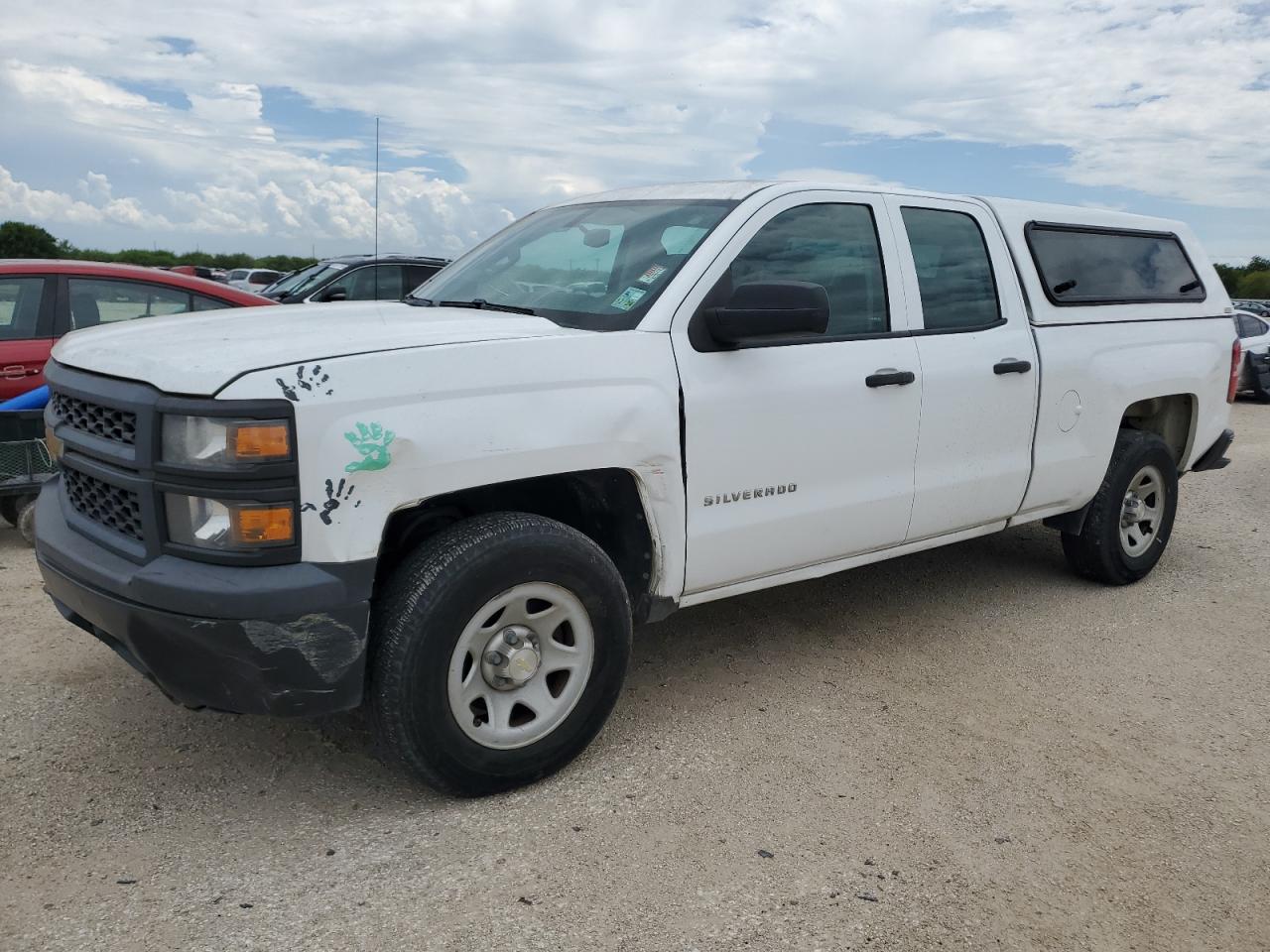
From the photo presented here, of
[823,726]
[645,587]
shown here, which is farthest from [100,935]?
[823,726]

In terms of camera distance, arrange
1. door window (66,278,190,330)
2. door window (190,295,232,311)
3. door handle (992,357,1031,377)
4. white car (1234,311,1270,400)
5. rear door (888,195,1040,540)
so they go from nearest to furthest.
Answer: rear door (888,195,1040,540) < door handle (992,357,1031,377) < door window (66,278,190,330) < door window (190,295,232,311) < white car (1234,311,1270,400)

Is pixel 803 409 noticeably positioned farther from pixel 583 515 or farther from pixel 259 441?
pixel 259 441

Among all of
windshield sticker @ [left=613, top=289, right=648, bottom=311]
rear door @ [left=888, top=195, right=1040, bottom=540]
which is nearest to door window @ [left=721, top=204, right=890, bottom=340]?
rear door @ [left=888, top=195, right=1040, bottom=540]

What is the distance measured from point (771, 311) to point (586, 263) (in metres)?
0.90

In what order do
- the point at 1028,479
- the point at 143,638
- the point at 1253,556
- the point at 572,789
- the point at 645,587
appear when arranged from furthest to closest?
the point at 1253,556, the point at 1028,479, the point at 645,587, the point at 572,789, the point at 143,638

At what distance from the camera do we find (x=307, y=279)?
13.4 meters

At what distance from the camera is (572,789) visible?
3494 millimetres

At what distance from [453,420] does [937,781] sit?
1968 millimetres

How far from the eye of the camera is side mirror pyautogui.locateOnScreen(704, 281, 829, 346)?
3.55 metres

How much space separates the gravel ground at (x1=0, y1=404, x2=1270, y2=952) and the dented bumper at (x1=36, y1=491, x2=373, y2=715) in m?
0.47

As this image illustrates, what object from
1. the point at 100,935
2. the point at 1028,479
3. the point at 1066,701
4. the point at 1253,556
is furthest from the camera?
the point at 1253,556

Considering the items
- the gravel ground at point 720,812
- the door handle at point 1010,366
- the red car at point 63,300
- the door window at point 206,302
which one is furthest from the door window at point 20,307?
the door handle at point 1010,366

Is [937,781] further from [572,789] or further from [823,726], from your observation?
[572,789]

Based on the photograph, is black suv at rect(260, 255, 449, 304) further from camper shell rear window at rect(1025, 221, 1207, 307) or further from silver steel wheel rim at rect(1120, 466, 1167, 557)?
silver steel wheel rim at rect(1120, 466, 1167, 557)
